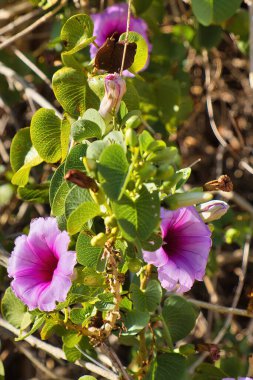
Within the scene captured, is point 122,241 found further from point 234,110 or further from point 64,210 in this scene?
Result: point 234,110

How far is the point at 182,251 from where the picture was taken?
1158 millimetres

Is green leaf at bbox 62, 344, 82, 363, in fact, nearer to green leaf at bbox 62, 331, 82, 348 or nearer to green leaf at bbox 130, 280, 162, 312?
green leaf at bbox 62, 331, 82, 348

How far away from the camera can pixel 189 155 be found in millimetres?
2572

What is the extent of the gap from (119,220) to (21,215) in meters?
1.11

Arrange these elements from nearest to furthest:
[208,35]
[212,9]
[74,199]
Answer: [74,199] < [212,9] < [208,35]

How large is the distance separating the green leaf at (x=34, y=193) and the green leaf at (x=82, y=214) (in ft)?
1.44

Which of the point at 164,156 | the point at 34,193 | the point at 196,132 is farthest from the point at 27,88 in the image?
the point at 196,132

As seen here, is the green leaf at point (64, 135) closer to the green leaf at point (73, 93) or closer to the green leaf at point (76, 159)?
the green leaf at point (73, 93)

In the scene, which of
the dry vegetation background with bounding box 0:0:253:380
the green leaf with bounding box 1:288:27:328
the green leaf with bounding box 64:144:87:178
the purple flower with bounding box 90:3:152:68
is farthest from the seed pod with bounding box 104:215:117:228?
the purple flower with bounding box 90:3:152:68

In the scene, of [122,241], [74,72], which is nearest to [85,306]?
[122,241]

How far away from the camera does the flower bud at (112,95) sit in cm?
118

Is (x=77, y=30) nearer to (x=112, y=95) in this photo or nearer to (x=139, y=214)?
(x=112, y=95)

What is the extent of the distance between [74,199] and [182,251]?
206mm

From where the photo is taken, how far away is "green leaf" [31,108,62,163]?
133 cm
